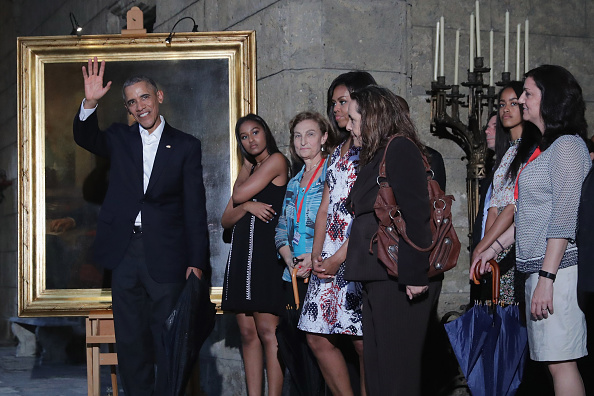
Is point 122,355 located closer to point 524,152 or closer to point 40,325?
point 524,152

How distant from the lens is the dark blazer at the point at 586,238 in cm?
358

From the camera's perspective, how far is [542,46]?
6270 millimetres

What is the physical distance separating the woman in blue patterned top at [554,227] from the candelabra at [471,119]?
178 cm

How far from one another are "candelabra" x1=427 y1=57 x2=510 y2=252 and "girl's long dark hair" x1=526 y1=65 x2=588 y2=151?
1799mm

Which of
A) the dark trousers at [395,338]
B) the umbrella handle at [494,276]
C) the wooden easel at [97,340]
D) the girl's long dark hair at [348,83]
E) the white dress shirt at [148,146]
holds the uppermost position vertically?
the girl's long dark hair at [348,83]

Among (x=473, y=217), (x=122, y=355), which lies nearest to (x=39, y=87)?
(x=122, y=355)

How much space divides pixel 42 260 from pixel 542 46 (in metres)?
3.85

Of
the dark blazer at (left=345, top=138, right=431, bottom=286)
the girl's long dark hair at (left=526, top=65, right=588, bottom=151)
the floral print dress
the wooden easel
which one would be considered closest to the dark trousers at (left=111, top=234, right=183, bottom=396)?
the wooden easel

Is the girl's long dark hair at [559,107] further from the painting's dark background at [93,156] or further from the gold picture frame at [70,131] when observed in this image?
the painting's dark background at [93,156]

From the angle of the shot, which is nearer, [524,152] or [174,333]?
[524,152]

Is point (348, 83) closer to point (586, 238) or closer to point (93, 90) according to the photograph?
point (93, 90)

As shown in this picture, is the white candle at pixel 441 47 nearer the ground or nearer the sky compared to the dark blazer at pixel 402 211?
nearer the sky

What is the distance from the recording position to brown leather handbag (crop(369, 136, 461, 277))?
358 centimetres

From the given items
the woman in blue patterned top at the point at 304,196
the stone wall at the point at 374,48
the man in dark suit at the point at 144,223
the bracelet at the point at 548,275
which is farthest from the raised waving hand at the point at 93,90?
the bracelet at the point at 548,275
